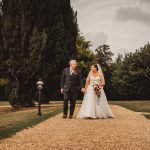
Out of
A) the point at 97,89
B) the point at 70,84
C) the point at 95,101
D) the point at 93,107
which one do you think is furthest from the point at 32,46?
the point at 93,107

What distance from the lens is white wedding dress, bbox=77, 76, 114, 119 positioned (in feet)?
56.5

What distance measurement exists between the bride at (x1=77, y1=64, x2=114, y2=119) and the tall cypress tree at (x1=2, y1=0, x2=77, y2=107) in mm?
13204

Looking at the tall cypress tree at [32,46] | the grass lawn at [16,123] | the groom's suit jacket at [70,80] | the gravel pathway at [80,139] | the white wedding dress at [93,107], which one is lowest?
the gravel pathway at [80,139]

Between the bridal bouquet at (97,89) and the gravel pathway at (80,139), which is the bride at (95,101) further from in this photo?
the gravel pathway at (80,139)

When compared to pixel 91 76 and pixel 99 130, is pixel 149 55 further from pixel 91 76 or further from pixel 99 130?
pixel 99 130

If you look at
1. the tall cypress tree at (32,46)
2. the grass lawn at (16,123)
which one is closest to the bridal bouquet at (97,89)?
the grass lawn at (16,123)

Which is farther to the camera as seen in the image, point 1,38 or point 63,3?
point 63,3

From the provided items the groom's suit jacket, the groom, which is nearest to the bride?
the groom

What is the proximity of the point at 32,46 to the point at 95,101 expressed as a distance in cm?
1429

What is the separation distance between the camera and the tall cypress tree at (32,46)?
102 feet

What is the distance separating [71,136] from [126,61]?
46.0m

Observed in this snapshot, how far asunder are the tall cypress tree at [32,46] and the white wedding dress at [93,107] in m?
13.4

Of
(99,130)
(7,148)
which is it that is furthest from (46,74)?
(7,148)

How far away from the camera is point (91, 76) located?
1822 centimetres
